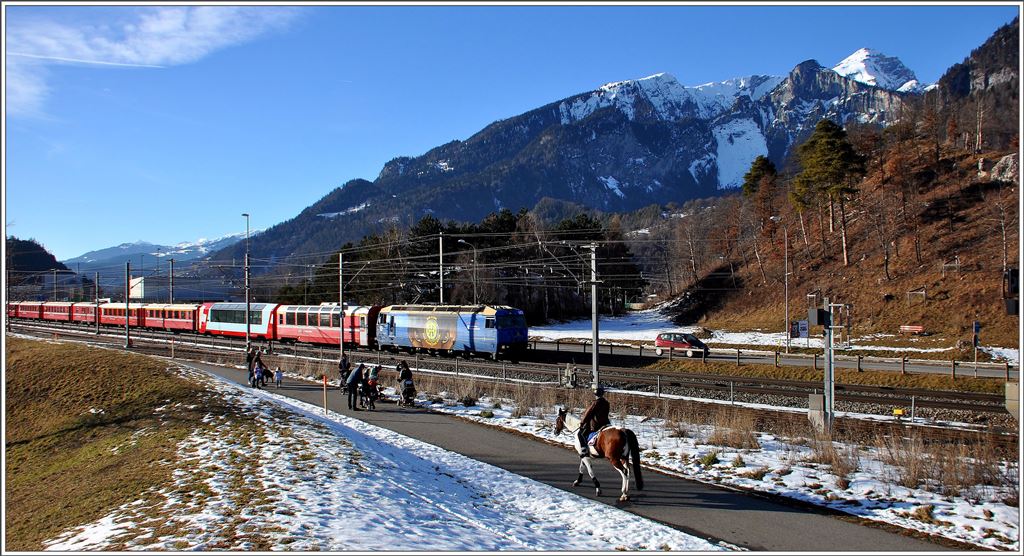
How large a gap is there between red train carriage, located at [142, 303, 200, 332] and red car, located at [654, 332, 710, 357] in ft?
139

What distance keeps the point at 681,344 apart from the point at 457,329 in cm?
1473

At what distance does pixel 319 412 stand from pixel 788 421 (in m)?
14.8

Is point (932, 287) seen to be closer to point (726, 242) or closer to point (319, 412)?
point (726, 242)

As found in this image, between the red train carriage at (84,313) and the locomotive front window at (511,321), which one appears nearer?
the locomotive front window at (511,321)

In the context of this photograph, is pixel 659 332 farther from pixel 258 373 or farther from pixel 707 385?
pixel 258 373

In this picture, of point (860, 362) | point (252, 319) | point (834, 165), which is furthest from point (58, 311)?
point (834, 165)

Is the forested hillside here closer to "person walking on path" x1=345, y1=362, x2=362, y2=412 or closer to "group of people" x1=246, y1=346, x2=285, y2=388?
"group of people" x1=246, y1=346, x2=285, y2=388

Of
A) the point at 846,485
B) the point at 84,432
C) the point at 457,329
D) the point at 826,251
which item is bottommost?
the point at 84,432

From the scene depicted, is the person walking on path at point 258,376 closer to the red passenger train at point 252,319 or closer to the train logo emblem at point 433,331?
the red passenger train at point 252,319

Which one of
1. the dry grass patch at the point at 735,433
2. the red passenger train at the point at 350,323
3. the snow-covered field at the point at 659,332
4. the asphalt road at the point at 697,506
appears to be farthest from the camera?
the snow-covered field at the point at 659,332

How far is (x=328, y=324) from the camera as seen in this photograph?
45406 mm

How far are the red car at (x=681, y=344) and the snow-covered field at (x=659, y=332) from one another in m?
5.68

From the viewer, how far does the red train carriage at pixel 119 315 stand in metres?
64.3

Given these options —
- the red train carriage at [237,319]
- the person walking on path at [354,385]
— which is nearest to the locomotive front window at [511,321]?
the person walking on path at [354,385]
